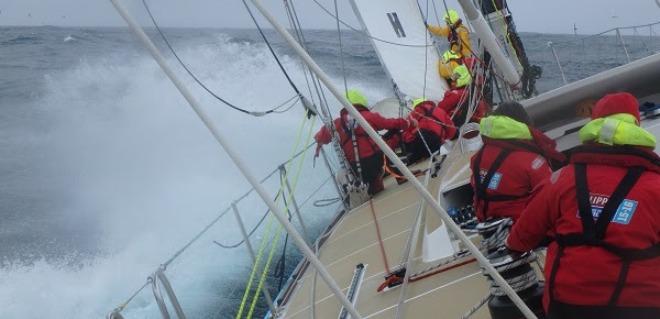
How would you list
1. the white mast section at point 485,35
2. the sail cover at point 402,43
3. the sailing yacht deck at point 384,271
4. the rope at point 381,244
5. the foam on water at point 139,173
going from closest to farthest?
1. the sailing yacht deck at point 384,271
2. the white mast section at point 485,35
3. the rope at point 381,244
4. the foam on water at point 139,173
5. the sail cover at point 402,43

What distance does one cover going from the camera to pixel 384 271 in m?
3.69

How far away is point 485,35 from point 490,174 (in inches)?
45.1

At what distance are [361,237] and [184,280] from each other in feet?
6.57

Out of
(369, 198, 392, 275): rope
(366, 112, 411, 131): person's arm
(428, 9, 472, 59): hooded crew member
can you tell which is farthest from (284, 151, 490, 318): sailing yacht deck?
(428, 9, 472, 59): hooded crew member

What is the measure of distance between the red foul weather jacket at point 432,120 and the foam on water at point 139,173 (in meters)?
2.15

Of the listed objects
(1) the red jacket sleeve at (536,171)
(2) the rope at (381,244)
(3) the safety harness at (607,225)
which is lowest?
(2) the rope at (381,244)

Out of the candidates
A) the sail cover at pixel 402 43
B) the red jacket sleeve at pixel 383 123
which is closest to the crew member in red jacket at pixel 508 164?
the red jacket sleeve at pixel 383 123

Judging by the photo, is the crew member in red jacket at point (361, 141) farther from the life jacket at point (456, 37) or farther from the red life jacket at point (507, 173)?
the life jacket at point (456, 37)

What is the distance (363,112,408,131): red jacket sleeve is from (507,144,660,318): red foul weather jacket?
12.1ft

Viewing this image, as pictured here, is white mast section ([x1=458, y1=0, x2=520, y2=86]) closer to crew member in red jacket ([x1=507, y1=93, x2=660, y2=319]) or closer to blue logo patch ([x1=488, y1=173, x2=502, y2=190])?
blue logo patch ([x1=488, y1=173, x2=502, y2=190])

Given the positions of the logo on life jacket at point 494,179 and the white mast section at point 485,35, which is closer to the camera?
the logo on life jacket at point 494,179

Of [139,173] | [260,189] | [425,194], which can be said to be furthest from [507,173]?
[139,173]

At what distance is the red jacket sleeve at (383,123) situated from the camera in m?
5.46

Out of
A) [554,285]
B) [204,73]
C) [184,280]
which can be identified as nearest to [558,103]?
[554,285]
